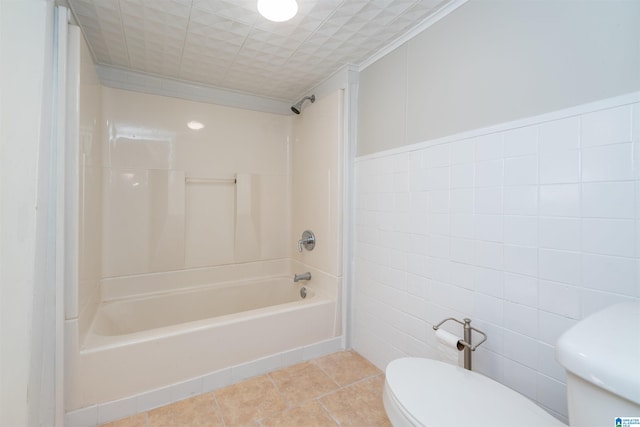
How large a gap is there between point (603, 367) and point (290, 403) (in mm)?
1405

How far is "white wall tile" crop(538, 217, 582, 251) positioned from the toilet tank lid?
287 mm

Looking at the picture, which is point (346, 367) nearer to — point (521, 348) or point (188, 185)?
point (521, 348)

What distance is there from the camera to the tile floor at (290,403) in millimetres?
1410

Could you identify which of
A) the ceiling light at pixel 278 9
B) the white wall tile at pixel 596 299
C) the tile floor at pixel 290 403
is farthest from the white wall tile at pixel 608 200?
the ceiling light at pixel 278 9

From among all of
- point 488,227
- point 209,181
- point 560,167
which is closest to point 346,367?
point 488,227

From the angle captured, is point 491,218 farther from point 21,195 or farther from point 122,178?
→ point 122,178

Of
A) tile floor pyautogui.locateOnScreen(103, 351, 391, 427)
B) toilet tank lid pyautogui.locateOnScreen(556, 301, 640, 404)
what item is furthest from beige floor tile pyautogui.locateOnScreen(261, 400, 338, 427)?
toilet tank lid pyautogui.locateOnScreen(556, 301, 640, 404)

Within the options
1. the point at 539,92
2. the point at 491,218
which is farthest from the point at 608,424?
the point at 539,92

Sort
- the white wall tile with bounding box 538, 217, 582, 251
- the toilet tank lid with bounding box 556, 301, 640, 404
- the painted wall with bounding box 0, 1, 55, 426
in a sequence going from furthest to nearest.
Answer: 1. the painted wall with bounding box 0, 1, 55, 426
2. the white wall tile with bounding box 538, 217, 582, 251
3. the toilet tank lid with bounding box 556, 301, 640, 404

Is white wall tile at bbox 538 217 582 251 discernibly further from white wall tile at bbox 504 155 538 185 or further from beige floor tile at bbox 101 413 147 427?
beige floor tile at bbox 101 413 147 427

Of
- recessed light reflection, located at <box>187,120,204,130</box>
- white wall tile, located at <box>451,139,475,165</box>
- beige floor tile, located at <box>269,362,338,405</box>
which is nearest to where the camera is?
white wall tile, located at <box>451,139,475,165</box>

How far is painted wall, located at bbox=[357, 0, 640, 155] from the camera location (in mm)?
917

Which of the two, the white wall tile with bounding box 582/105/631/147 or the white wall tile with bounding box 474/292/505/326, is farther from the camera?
the white wall tile with bounding box 474/292/505/326

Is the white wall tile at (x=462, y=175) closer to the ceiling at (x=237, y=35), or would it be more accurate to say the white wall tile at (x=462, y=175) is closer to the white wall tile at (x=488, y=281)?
the white wall tile at (x=488, y=281)
